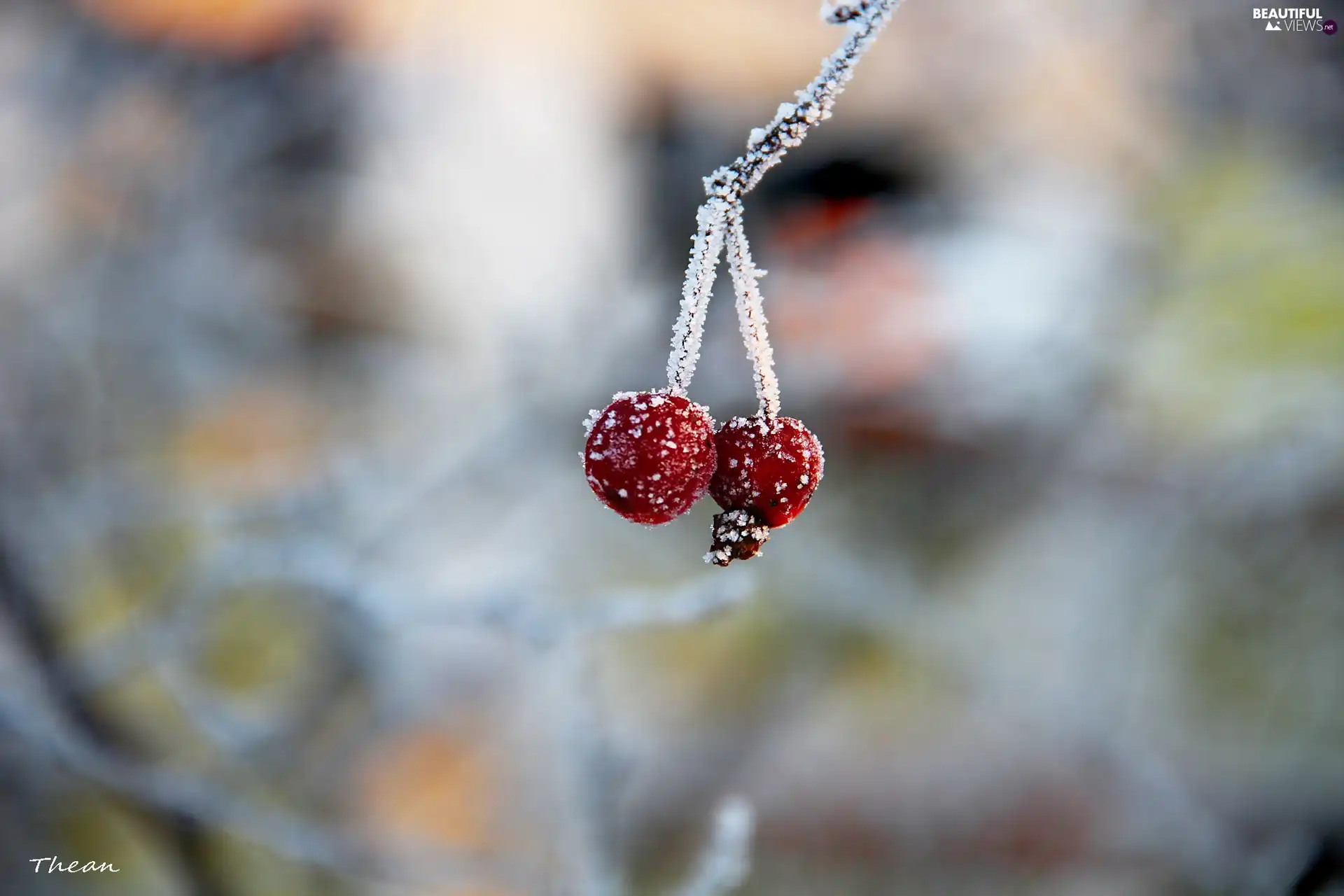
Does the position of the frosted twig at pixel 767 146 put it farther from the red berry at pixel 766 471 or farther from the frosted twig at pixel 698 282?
the red berry at pixel 766 471

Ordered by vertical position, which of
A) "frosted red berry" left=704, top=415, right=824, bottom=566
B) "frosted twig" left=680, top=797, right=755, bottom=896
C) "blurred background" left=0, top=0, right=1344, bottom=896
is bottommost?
"frosted twig" left=680, top=797, right=755, bottom=896

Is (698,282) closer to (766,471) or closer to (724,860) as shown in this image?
(766,471)

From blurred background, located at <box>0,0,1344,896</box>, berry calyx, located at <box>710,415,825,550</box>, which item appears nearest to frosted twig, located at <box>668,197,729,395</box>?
berry calyx, located at <box>710,415,825,550</box>

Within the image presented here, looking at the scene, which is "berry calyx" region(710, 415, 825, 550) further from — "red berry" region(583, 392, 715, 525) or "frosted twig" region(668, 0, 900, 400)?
"frosted twig" region(668, 0, 900, 400)

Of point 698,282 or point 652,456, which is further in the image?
point 652,456

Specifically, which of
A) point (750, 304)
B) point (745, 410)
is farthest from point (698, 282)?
point (745, 410)

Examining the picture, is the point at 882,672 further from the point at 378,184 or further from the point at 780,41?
the point at 378,184
